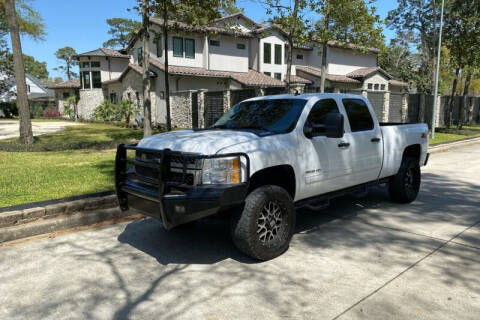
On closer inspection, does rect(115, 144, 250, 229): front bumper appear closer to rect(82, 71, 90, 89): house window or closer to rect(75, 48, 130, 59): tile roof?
rect(75, 48, 130, 59): tile roof

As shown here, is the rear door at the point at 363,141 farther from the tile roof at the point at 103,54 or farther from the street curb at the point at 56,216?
the tile roof at the point at 103,54

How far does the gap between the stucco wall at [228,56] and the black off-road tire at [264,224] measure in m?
25.4

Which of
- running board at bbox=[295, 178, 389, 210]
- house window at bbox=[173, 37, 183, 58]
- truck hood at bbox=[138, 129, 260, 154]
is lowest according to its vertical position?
running board at bbox=[295, 178, 389, 210]

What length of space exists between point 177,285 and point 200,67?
25839 mm

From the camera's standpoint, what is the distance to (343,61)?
3641 cm

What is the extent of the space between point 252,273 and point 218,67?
2627 centimetres

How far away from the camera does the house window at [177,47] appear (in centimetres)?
2656

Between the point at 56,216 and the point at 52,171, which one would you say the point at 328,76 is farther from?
the point at 56,216

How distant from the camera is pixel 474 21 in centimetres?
1912

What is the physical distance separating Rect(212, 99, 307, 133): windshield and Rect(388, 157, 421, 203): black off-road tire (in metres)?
2.60

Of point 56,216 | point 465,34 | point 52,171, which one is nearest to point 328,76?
point 465,34

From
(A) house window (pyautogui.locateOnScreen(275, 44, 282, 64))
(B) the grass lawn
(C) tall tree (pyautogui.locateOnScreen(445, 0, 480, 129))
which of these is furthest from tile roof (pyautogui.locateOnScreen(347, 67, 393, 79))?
(B) the grass lawn

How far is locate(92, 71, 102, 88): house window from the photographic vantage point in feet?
117

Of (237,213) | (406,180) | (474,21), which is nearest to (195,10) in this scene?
(406,180)
